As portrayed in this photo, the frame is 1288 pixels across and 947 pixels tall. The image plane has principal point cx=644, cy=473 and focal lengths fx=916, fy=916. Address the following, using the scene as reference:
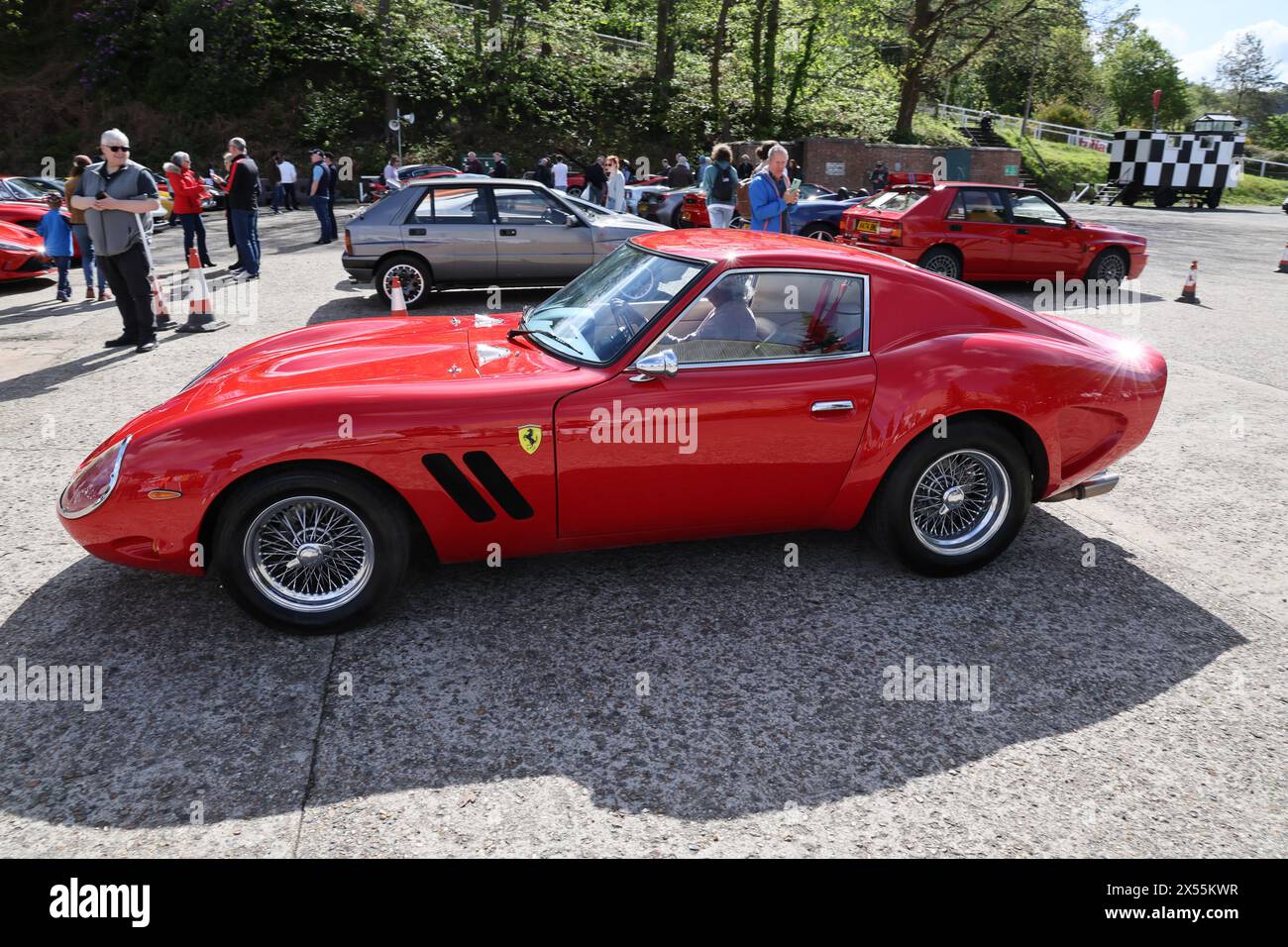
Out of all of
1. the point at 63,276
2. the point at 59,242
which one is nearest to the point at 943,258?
the point at 59,242

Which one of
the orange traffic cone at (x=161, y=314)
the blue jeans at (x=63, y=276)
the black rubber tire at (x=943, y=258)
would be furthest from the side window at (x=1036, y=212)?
the blue jeans at (x=63, y=276)

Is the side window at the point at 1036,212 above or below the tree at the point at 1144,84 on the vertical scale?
below

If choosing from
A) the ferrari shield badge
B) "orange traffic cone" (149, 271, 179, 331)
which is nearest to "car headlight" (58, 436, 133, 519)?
the ferrari shield badge

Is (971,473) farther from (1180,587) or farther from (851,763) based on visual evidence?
(851,763)

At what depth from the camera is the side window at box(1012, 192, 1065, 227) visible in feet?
39.4

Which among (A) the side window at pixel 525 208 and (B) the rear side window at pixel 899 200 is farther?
(B) the rear side window at pixel 899 200

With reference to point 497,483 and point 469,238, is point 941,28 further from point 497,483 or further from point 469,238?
point 497,483

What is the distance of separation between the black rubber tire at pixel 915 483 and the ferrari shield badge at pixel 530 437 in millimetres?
1542

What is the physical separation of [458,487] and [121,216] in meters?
6.05

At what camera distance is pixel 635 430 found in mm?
3611

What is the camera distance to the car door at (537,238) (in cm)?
1053

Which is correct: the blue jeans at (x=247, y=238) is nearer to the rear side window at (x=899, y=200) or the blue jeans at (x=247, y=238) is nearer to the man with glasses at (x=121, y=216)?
the man with glasses at (x=121, y=216)

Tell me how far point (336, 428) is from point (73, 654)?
133 centimetres
